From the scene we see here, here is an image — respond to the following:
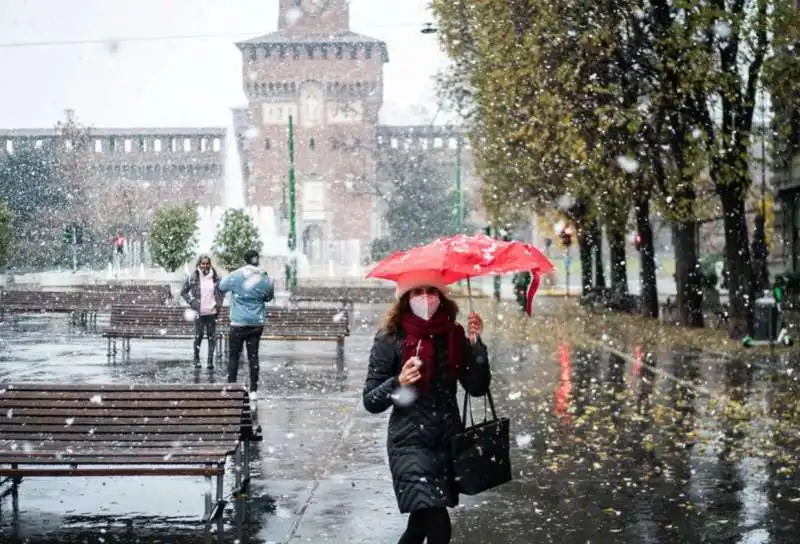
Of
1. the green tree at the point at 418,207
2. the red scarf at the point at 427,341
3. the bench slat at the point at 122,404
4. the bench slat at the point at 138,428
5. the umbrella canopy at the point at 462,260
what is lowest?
the bench slat at the point at 138,428

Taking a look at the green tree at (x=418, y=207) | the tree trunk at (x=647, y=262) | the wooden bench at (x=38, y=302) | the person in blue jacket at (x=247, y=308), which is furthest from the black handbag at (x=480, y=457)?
the green tree at (x=418, y=207)

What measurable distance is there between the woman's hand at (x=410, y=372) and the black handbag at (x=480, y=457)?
42 centimetres

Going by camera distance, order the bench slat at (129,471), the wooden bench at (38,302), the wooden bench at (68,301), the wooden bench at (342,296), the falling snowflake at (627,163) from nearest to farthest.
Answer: the bench slat at (129,471) < the falling snowflake at (627,163) < the wooden bench at (68,301) < the wooden bench at (38,302) < the wooden bench at (342,296)

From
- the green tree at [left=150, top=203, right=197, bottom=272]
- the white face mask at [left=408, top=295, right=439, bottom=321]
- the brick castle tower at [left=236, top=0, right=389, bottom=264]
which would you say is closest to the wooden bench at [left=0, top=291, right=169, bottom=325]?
the white face mask at [left=408, top=295, right=439, bottom=321]

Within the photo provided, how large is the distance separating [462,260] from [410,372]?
0.75 metres

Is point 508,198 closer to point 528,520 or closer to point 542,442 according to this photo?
point 542,442

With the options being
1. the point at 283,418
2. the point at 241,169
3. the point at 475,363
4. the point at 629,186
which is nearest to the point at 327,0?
the point at 241,169

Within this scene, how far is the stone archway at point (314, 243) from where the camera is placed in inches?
3442

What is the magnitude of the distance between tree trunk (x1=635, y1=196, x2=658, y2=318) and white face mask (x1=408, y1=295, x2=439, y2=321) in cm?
2683

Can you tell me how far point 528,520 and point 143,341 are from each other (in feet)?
56.6

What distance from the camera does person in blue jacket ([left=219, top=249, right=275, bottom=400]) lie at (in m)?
14.2

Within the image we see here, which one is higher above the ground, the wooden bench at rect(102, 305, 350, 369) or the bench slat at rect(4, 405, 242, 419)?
the wooden bench at rect(102, 305, 350, 369)

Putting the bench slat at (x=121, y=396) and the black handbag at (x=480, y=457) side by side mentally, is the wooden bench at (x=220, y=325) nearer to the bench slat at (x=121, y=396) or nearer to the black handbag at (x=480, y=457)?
the bench slat at (x=121, y=396)

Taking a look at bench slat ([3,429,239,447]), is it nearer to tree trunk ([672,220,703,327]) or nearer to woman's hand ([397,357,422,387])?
woman's hand ([397,357,422,387])
